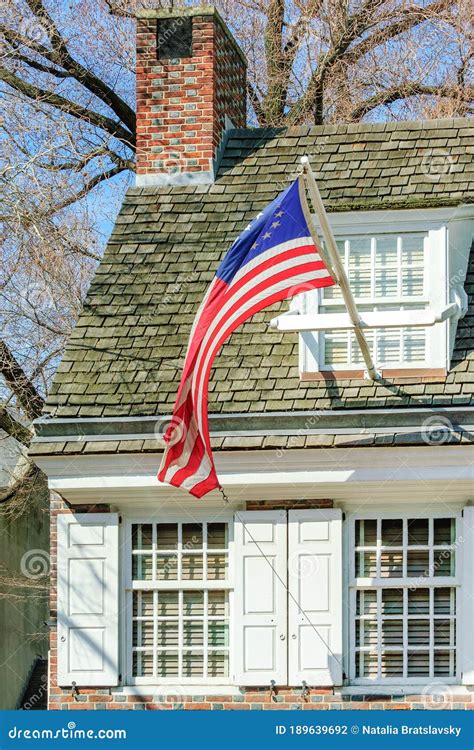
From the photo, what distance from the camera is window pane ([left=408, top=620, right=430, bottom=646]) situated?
1244 centimetres

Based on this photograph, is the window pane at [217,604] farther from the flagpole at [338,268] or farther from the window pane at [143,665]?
Result: the flagpole at [338,268]

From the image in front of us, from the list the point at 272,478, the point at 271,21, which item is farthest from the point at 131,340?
the point at 271,21

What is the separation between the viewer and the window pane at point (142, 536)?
12.9 metres

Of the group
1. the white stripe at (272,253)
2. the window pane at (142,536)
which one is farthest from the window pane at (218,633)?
the white stripe at (272,253)

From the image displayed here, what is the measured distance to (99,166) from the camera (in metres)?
21.7

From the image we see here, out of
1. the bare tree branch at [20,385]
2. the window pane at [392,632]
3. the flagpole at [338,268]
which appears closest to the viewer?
the flagpole at [338,268]

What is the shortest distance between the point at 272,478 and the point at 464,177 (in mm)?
3707

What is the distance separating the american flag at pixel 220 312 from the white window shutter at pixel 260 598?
1101mm
